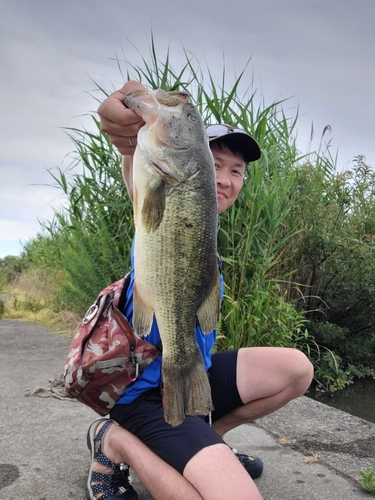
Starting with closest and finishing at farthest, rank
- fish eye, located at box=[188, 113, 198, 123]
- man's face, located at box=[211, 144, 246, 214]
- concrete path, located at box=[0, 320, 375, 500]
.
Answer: fish eye, located at box=[188, 113, 198, 123]
concrete path, located at box=[0, 320, 375, 500]
man's face, located at box=[211, 144, 246, 214]

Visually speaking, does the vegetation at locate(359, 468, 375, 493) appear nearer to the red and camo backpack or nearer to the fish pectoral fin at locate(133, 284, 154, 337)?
the red and camo backpack

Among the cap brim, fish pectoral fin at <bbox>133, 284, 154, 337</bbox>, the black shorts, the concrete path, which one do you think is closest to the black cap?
the cap brim

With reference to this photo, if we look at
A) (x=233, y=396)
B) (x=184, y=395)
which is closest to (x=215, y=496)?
(x=184, y=395)

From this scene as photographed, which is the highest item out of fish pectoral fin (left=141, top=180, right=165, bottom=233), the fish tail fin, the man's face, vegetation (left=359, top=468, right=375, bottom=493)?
the man's face

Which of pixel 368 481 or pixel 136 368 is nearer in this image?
pixel 136 368

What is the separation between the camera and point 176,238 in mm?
1898

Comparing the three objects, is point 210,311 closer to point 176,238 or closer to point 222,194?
point 176,238

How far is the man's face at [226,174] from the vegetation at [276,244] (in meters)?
1.88

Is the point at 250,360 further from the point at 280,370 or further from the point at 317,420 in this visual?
the point at 317,420

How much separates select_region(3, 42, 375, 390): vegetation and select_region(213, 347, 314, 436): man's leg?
1.87m

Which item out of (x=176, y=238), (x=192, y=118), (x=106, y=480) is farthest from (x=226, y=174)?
(x=106, y=480)

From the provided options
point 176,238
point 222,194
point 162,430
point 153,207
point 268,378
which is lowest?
point 162,430

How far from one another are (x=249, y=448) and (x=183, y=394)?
1.19 metres

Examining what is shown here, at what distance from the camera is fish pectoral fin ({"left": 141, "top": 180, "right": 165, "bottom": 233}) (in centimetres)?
183
